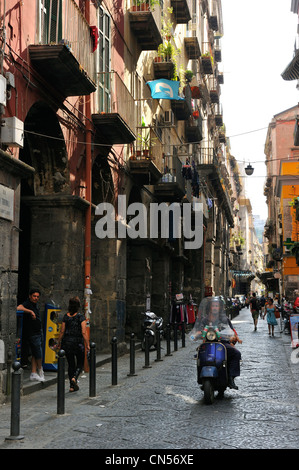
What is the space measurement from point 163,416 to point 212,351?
1615 mm

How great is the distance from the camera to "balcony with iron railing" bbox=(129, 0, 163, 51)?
18.1 metres

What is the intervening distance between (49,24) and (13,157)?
310cm

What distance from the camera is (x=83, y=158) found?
44.1 feet

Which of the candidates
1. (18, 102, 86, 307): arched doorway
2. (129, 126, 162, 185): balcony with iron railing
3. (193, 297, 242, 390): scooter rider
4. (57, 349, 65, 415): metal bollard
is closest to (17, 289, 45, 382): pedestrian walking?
(18, 102, 86, 307): arched doorway

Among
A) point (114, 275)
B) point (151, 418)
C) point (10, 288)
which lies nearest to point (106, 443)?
point (151, 418)

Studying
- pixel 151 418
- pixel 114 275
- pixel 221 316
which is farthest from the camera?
pixel 114 275

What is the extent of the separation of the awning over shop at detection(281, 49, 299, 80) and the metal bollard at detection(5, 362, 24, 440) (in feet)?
84.7

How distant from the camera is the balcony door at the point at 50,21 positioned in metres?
10.8

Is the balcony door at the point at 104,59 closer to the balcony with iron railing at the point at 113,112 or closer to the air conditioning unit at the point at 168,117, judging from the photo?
the balcony with iron railing at the point at 113,112

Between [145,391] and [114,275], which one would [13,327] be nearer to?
[145,391]

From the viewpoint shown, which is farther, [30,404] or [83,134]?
[83,134]

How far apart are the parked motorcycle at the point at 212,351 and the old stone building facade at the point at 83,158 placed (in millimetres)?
2724

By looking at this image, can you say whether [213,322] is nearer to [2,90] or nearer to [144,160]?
[2,90]

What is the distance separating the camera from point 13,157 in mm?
9148
